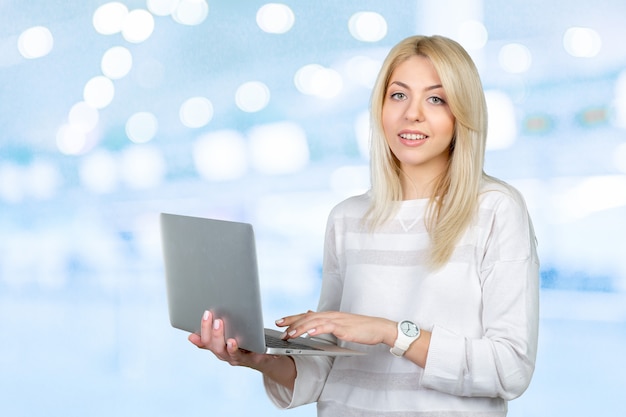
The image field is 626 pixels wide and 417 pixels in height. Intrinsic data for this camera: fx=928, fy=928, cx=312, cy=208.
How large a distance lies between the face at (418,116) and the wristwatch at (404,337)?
0.34 meters

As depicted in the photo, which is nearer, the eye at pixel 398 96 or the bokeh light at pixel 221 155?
the eye at pixel 398 96

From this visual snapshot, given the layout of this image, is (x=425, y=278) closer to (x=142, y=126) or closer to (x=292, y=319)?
(x=292, y=319)

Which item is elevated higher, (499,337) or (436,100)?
(436,100)

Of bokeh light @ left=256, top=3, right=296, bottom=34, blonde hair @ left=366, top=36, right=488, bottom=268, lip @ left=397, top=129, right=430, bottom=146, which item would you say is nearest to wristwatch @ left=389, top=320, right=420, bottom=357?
blonde hair @ left=366, top=36, right=488, bottom=268

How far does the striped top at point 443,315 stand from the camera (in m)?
1.65

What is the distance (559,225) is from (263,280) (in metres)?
1.24

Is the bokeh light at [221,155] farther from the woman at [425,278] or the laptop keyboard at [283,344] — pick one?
the laptop keyboard at [283,344]

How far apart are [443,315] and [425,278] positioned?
3.1 inches

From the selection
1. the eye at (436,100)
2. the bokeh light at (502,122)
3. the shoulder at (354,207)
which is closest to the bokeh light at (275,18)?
the bokeh light at (502,122)

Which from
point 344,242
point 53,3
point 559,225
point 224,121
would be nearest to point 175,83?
point 224,121

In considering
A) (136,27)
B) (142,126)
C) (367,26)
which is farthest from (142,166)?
(367,26)

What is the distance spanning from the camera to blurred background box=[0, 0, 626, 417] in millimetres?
3637

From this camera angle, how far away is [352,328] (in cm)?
165

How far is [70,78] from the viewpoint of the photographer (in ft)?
13.5
